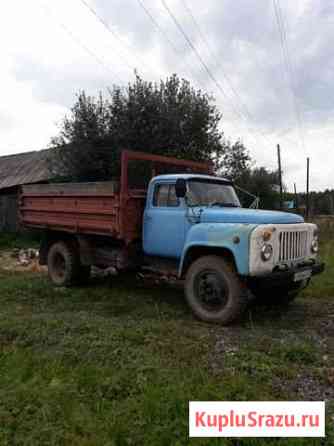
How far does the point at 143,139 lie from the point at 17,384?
1031 cm

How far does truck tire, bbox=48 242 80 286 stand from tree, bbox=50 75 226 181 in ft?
19.8

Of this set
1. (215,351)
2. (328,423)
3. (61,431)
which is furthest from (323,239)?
(61,431)

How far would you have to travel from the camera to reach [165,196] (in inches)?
222

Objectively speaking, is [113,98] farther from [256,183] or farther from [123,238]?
[256,183]

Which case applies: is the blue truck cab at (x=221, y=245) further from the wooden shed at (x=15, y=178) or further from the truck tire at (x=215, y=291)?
A: the wooden shed at (x=15, y=178)

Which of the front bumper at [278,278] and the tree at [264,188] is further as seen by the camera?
the tree at [264,188]

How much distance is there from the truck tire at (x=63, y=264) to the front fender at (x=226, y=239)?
279cm

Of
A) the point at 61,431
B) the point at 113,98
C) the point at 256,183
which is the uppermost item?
the point at 113,98

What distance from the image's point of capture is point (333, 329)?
4625 mm

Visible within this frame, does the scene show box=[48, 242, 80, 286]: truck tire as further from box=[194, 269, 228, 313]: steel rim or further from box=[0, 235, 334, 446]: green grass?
box=[194, 269, 228, 313]: steel rim

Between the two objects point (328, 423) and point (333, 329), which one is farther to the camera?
point (333, 329)

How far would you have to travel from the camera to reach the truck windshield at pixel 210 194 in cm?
544

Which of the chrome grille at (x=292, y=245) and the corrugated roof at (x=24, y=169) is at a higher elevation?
the corrugated roof at (x=24, y=169)

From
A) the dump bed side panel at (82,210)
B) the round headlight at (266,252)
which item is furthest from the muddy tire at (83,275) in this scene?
the round headlight at (266,252)
